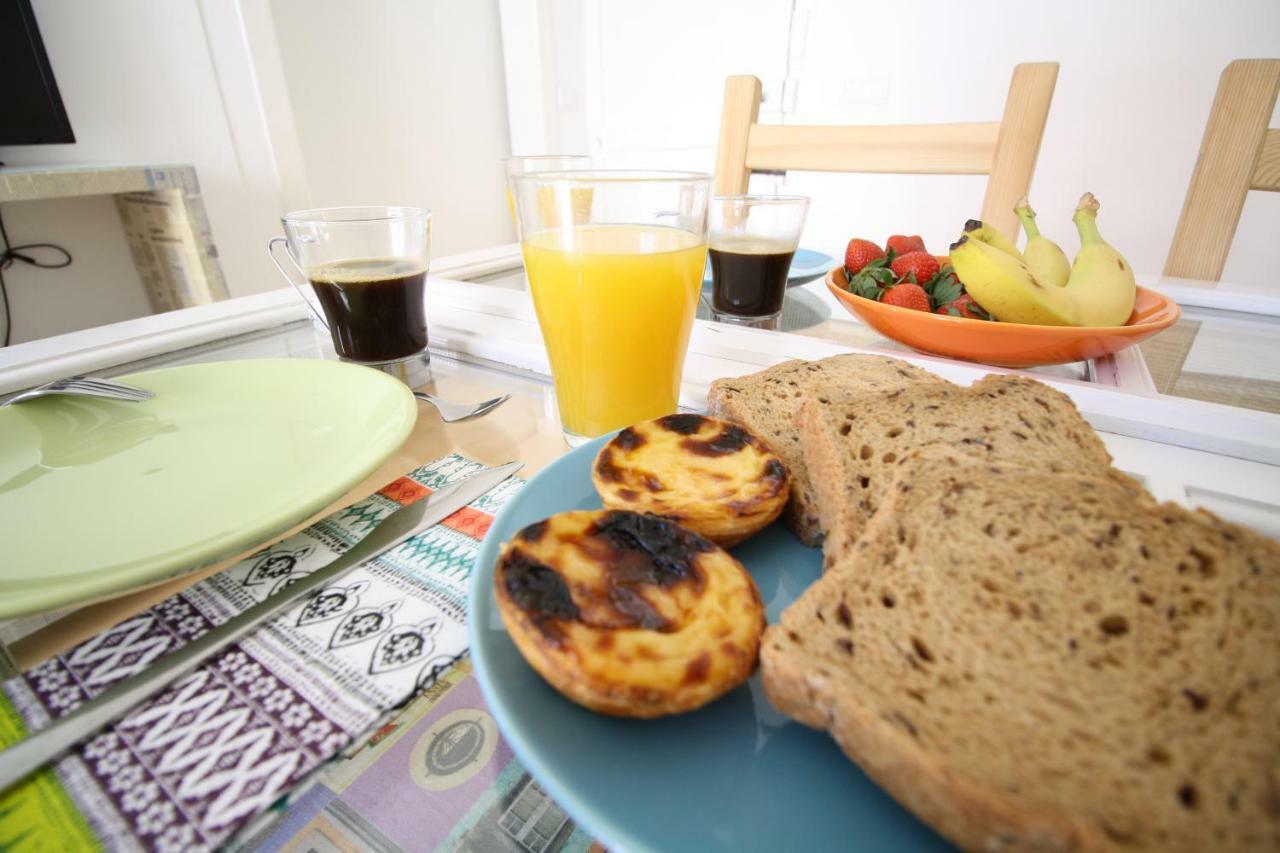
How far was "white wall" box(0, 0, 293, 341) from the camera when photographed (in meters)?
2.40

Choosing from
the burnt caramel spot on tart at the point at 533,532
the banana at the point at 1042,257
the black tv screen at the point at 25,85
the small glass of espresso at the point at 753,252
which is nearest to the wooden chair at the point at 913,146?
the banana at the point at 1042,257

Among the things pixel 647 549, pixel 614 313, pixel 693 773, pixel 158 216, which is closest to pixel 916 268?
pixel 614 313

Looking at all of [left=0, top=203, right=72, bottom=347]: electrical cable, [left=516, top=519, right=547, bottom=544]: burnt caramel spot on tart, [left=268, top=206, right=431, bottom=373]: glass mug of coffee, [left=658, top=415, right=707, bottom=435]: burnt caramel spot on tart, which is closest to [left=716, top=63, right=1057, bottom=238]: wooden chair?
[left=268, top=206, right=431, bottom=373]: glass mug of coffee

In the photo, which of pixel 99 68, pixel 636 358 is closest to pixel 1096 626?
pixel 636 358

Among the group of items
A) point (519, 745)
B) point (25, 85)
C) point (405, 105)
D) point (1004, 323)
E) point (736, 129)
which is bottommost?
point (519, 745)

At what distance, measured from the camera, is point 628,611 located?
0.41 m

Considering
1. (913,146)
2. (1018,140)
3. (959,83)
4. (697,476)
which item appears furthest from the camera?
(959,83)

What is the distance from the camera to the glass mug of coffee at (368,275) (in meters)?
0.86

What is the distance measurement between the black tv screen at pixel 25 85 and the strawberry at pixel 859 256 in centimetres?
306

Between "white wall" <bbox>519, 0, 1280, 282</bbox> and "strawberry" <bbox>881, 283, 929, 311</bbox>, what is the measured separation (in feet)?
4.00

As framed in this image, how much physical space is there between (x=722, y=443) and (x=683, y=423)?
2.1 inches

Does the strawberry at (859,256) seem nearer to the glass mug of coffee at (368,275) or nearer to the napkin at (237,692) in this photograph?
the glass mug of coffee at (368,275)

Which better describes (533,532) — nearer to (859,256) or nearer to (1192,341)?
(859,256)

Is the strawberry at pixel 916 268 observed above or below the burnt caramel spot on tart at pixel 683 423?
above
